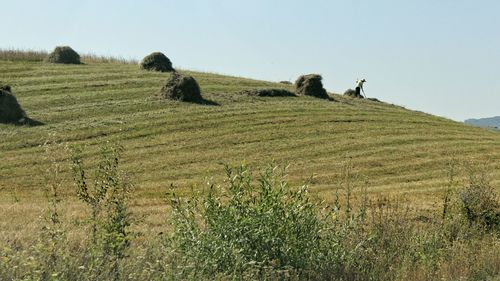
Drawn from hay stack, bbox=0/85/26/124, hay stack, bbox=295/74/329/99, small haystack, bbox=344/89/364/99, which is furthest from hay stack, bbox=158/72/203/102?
small haystack, bbox=344/89/364/99

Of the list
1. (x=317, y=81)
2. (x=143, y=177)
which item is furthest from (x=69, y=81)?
(x=143, y=177)

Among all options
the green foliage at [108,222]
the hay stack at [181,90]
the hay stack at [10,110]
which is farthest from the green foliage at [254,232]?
the hay stack at [181,90]

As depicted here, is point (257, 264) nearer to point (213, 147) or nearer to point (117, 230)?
point (117, 230)

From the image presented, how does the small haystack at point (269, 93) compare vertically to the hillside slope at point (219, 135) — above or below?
above

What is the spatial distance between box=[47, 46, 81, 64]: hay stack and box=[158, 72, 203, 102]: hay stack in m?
13.5

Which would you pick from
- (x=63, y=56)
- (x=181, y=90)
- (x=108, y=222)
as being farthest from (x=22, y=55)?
(x=108, y=222)

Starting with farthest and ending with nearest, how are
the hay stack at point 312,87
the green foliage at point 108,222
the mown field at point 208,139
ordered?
the hay stack at point 312,87 → the mown field at point 208,139 → the green foliage at point 108,222

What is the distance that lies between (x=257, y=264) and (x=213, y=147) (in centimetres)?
2053

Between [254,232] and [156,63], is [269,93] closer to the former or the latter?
[156,63]

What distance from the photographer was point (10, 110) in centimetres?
3116

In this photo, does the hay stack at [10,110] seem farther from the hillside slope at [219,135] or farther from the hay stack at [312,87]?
the hay stack at [312,87]

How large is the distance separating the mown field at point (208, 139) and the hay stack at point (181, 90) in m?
0.97

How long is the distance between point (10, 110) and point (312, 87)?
64.2 ft

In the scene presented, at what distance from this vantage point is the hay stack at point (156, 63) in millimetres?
47438
